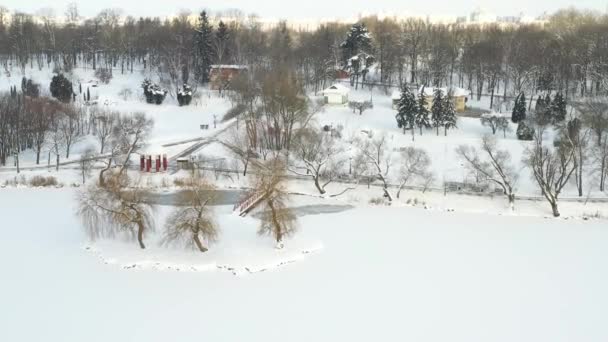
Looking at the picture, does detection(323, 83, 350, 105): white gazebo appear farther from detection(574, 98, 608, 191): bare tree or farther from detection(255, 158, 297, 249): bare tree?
detection(255, 158, 297, 249): bare tree

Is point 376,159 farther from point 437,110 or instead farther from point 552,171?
point 552,171

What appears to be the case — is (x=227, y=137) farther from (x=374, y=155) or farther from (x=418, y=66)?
(x=418, y=66)

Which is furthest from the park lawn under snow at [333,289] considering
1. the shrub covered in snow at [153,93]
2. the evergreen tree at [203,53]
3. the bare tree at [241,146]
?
the evergreen tree at [203,53]

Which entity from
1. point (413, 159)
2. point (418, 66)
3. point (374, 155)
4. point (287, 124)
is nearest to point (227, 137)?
point (287, 124)

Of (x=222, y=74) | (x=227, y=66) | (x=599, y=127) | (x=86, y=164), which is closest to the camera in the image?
(x=86, y=164)

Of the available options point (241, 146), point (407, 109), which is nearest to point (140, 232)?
point (241, 146)

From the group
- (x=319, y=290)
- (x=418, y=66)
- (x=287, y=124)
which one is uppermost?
(x=418, y=66)

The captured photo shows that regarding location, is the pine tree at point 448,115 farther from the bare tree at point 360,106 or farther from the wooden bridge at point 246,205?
the wooden bridge at point 246,205
